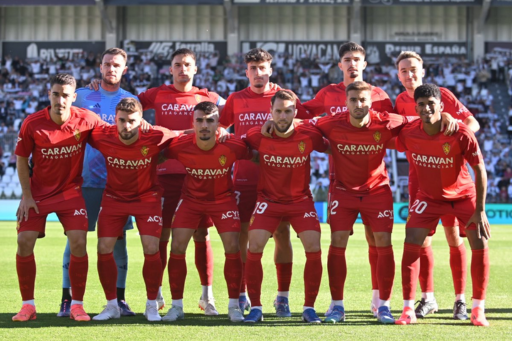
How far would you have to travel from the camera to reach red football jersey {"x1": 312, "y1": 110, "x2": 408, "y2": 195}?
6.59m

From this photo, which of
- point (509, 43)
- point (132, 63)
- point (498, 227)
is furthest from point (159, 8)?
point (498, 227)

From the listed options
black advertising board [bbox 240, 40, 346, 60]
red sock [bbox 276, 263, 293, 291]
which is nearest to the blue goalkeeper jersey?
red sock [bbox 276, 263, 293, 291]

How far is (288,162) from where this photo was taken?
6.62 m

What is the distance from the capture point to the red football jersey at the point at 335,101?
734 cm

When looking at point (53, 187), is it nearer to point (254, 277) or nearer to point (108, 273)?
point (108, 273)

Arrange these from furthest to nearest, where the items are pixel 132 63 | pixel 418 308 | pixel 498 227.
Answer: pixel 132 63
pixel 498 227
pixel 418 308

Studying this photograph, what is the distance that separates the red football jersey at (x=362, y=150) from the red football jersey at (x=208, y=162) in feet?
2.92

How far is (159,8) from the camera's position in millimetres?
31203

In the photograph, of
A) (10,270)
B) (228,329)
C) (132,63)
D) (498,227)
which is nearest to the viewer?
(228,329)

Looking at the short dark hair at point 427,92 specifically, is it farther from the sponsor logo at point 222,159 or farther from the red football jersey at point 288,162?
the sponsor logo at point 222,159

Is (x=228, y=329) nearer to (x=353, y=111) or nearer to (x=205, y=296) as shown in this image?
(x=205, y=296)

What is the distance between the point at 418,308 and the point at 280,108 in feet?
8.00

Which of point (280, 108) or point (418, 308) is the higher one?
point (280, 108)

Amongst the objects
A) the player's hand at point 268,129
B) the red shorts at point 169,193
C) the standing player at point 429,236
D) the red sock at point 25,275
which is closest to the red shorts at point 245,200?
the red shorts at point 169,193
